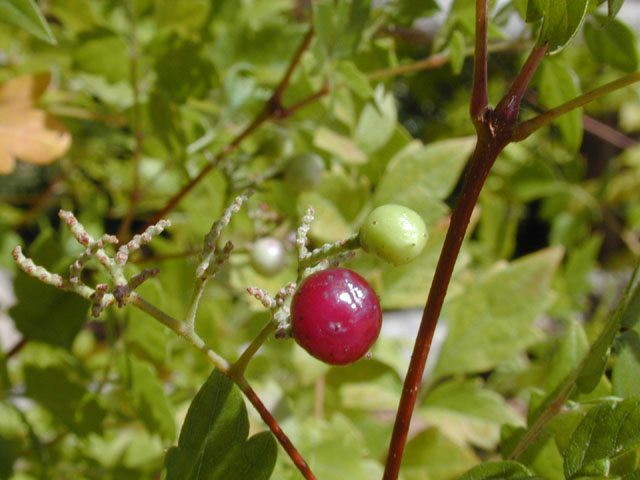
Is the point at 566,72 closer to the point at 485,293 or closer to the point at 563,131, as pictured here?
the point at 563,131

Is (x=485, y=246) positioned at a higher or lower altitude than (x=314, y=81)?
higher

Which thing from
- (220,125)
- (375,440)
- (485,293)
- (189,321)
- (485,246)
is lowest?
(189,321)

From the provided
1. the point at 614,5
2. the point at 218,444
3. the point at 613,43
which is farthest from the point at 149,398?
the point at 613,43

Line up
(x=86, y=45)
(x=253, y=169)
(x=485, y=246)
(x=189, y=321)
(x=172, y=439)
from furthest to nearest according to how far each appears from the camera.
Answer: (x=485, y=246)
(x=253, y=169)
(x=86, y=45)
(x=172, y=439)
(x=189, y=321)

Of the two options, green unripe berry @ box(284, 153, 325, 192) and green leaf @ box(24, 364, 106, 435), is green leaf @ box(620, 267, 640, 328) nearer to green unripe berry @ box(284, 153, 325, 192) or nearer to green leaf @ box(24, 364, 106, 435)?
green unripe berry @ box(284, 153, 325, 192)

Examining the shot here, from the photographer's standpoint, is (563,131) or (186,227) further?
(186,227)

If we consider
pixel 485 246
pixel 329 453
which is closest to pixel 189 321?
pixel 329 453

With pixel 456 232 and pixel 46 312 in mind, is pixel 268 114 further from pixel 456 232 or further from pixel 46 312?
pixel 456 232
